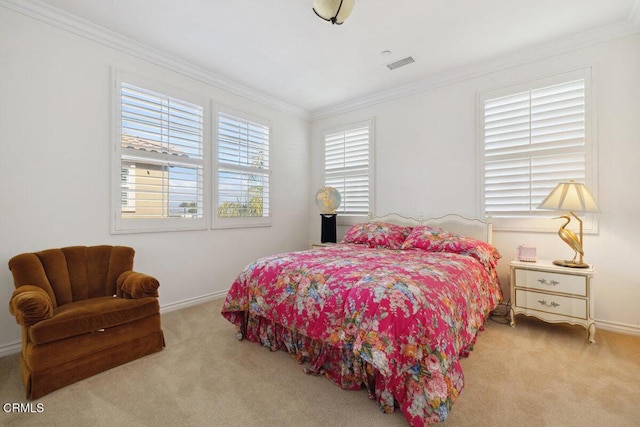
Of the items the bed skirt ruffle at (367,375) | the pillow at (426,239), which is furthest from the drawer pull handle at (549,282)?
the bed skirt ruffle at (367,375)

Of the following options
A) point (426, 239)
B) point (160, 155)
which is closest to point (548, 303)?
point (426, 239)

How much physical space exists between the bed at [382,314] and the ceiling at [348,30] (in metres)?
2.05

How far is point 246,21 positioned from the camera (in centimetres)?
265

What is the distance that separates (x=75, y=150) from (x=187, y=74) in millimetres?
1496

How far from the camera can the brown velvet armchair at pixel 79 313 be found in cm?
180

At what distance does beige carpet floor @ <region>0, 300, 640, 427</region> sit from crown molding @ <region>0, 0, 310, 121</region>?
282cm

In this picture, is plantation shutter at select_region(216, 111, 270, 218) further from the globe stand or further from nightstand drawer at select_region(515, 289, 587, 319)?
nightstand drawer at select_region(515, 289, 587, 319)

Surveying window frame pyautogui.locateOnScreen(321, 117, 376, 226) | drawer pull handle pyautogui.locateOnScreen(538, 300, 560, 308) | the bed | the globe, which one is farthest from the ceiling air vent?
drawer pull handle pyautogui.locateOnScreen(538, 300, 560, 308)

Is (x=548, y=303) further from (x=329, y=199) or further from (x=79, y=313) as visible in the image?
(x=79, y=313)

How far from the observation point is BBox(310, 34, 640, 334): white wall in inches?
105

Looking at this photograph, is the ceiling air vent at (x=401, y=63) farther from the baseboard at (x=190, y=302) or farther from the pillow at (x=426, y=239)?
the baseboard at (x=190, y=302)

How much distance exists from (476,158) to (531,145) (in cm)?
53

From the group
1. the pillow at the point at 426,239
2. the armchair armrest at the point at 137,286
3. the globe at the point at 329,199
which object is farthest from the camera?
the globe at the point at 329,199

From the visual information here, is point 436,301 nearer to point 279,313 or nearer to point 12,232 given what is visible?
point 279,313
